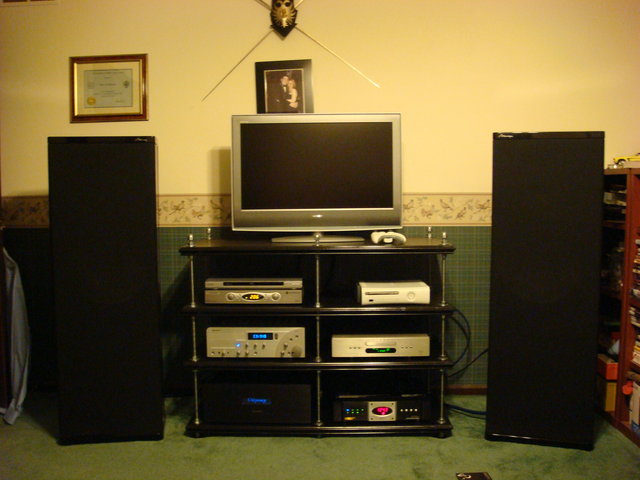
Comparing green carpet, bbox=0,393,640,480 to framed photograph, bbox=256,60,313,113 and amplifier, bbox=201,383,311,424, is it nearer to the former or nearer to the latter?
amplifier, bbox=201,383,311,424

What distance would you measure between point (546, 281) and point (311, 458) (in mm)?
1103

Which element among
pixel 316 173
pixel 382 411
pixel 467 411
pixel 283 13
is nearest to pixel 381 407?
pixel 382 411

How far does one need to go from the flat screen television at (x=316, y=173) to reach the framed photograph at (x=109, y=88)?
64 centimetres

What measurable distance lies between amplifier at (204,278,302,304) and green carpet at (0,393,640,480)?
0.57 meters

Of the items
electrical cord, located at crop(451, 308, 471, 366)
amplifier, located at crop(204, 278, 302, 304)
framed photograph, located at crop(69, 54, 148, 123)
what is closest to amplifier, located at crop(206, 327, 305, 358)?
amplifier, located at crop(204, 278, 302, 304)

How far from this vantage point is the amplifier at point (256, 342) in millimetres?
2053

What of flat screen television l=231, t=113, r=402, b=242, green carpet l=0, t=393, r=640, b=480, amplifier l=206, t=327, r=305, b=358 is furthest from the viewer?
flat screen television l=231, t=113, r=402, b=242

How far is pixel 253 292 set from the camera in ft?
6.72

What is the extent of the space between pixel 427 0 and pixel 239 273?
5.14 feet

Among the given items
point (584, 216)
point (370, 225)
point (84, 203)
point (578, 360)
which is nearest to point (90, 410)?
point (84, 203)

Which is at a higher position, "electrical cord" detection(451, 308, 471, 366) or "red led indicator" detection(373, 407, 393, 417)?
"electrical cord" detection(451, 308, 471, 366)

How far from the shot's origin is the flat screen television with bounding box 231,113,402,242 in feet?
7.12

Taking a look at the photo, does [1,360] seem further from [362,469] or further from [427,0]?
[427,0]

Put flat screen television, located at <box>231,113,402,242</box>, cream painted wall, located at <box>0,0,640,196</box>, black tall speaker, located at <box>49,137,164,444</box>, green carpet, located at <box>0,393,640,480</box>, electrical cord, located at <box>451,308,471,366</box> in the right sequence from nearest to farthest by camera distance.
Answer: green carpet, located at <box>0,393,640,480</box> < black tall speaker, located at <box>49,137,164,444</box> < flat screen television, located at <box>231,113,402,242</box> < cream painted wall, located at <box>0,0,640,196</box> < electrical cord, located at <box>451,308,471,366</box>
